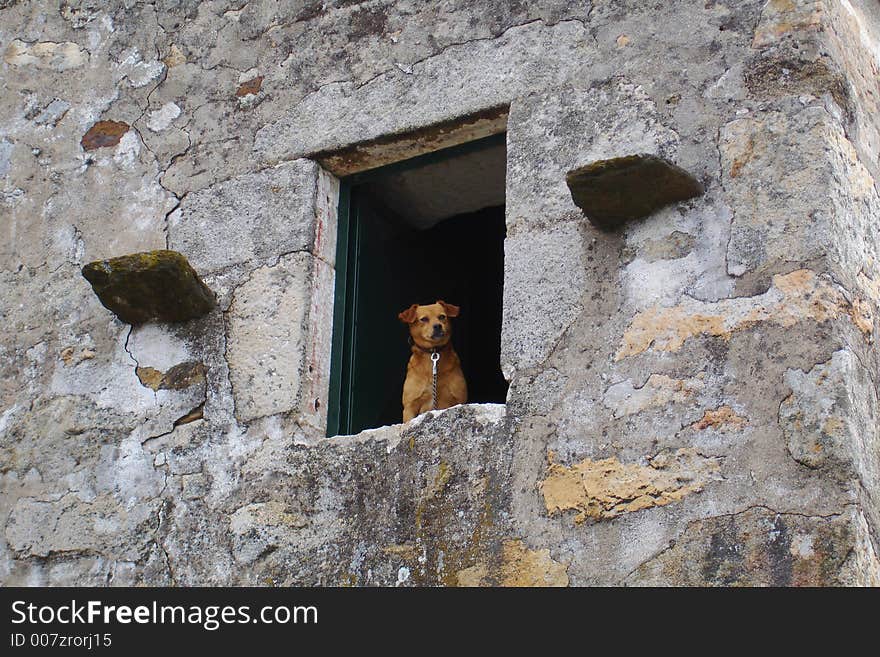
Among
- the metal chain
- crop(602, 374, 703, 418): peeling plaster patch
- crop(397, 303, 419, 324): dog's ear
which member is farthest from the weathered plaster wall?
the metal chain

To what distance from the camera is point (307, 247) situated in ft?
17.0

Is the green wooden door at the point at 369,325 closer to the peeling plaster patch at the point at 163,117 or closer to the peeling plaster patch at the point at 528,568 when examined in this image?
the peeling plaster patch at the point at 163,117

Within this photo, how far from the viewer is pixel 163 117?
18.6 ft

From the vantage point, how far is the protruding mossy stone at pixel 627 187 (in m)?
4.41

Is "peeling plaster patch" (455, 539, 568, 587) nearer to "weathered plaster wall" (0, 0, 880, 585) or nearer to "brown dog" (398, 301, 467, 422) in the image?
"weathered plaster wall" (0, 0, 880, 585)

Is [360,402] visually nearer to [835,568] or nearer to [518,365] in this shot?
[518,365]

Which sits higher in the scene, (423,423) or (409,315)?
(409,315)

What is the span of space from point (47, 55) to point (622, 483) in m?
3.02

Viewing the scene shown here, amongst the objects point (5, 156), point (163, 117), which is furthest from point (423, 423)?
point (5, 156)

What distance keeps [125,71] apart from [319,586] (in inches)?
88.7

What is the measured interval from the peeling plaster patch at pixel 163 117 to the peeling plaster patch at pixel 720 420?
7.83ft

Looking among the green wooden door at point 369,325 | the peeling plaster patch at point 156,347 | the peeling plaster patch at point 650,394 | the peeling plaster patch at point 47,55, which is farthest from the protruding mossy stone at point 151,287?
the peeling plaster patch at point 650,394

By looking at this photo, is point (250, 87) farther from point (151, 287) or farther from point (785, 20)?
point (785, 20)

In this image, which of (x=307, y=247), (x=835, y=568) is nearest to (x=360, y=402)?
(x=307, y=247)
